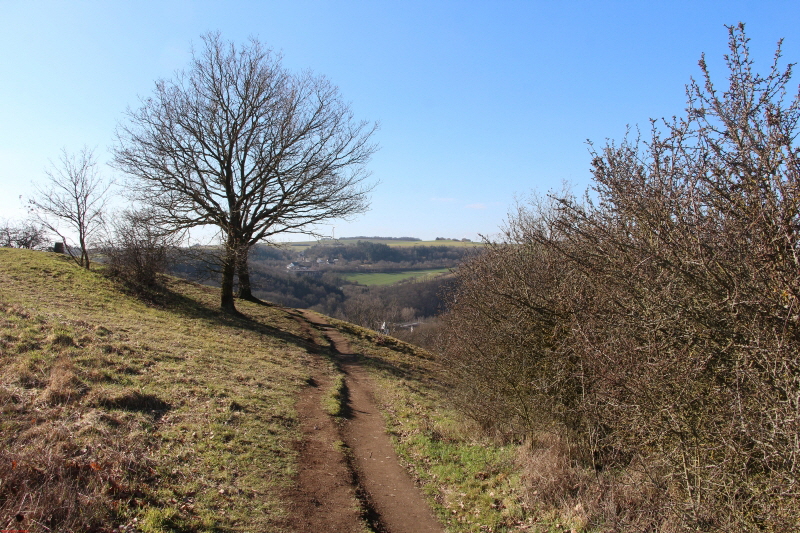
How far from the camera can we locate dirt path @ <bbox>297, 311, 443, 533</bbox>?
5.55 metres

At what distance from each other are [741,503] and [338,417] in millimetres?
7253

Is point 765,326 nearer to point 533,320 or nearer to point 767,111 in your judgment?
A: point 767,111

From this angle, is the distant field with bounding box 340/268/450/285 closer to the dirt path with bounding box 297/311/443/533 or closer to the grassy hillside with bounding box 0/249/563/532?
the grassy hillside with bounding box 0/249/563/532

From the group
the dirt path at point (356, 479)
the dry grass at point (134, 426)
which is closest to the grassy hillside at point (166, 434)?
the dry grass at point (134, 426)

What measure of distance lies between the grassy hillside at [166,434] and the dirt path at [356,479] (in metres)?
0.25

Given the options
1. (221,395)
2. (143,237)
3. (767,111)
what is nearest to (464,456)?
(221,395)

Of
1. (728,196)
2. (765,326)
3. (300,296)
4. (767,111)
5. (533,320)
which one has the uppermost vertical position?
(767,111)

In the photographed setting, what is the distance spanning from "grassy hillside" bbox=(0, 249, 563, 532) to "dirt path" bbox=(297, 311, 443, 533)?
250 mm

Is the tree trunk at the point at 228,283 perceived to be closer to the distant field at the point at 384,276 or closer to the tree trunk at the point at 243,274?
the tree trunk at the point at 243,274

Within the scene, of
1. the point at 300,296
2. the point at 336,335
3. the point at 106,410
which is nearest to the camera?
the point at 106,410

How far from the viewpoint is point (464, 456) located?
8.02 m

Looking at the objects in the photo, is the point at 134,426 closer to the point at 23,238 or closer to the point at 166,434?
the point at 166,434

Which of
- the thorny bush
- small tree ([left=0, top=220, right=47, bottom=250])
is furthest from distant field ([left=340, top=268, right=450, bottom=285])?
the thorny bush

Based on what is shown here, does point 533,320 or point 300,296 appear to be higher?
point 533,320
